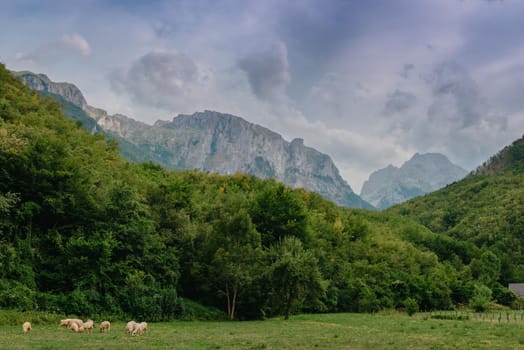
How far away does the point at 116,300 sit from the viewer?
40.3 m

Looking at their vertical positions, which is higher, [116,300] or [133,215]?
[133,215]

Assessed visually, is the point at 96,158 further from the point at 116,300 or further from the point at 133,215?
the point at 116,300

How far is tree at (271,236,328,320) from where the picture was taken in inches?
1726

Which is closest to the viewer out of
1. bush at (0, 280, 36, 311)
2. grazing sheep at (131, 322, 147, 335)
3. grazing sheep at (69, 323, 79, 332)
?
grazing sheep at (131, 322, 147, 335)

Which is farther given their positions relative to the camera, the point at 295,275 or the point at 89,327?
the point at 295,275

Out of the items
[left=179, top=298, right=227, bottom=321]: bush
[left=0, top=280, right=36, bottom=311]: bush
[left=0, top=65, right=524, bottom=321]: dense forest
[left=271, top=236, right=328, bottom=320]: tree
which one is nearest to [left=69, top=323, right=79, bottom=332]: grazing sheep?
[left=0, top=280, right=36, bottom=311]: bush

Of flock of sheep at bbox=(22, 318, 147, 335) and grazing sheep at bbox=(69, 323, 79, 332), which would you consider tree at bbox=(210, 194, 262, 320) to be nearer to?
flock of sheep at bbox=(22, 318, 147, 335)

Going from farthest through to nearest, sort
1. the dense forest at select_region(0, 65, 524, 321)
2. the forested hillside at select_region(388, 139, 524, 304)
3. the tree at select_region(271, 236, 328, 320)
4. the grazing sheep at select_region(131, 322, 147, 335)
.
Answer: the forested hillside at select_region(388, 139, 524, 304), the tree at select_region(271, 236, 328, 320), the dense forest at select_region(0, 65, 524, 321), the grazing sheep at select_region(131, 322, 147, 335)

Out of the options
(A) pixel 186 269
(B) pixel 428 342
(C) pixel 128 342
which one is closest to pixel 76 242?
(A) pixel 186 269

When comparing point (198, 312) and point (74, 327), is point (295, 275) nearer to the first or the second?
point (198, 312)

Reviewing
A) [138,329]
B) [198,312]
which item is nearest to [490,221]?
[198,312]

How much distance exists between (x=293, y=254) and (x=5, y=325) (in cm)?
2669

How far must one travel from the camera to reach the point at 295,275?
43656 millimetres

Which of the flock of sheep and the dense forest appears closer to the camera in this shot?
the flock of sheep
